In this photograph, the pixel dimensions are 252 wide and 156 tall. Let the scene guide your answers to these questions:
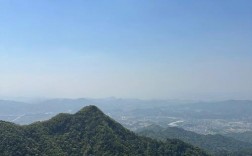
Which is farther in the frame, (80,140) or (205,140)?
(205,140)

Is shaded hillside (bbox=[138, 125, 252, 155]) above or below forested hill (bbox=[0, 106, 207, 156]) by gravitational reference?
below

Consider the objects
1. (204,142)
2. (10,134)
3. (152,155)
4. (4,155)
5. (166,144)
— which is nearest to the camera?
(4,155)

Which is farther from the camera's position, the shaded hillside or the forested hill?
the shaded hillside

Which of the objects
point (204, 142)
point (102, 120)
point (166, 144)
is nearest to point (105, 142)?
point (102, 120)

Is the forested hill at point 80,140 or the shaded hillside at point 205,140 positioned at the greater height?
the forested hill at point 80,140

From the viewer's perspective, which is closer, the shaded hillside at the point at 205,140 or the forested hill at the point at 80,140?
the forested hill at the point at 80,140

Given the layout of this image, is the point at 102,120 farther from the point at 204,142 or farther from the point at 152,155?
the point at 204,142

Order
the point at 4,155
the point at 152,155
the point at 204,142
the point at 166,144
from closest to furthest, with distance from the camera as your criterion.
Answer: the point at 4,155, the point at 152,155, the point at 166,144, the point at 204,142

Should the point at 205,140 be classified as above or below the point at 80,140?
below
